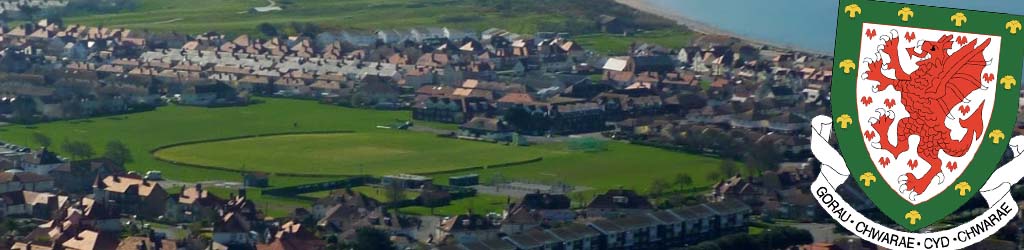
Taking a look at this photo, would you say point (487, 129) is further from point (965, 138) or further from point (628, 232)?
point (965, 138)

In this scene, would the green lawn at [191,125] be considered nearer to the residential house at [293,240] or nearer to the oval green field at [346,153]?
the oval green field at [346,153]

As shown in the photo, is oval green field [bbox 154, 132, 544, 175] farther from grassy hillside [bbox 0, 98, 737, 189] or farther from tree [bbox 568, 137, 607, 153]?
tree [bbox 568, 137, 607, 153]

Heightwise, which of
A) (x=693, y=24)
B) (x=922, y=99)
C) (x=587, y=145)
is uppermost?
(x=922, y=99)

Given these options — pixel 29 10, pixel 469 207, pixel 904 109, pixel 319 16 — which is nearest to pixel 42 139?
pixel 469 207

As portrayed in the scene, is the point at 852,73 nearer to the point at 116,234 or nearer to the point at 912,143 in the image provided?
the point at 912,143

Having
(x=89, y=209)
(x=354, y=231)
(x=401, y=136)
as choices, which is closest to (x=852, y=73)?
(x=354, y=231)

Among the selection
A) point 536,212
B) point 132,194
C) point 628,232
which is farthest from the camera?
point 132,194
